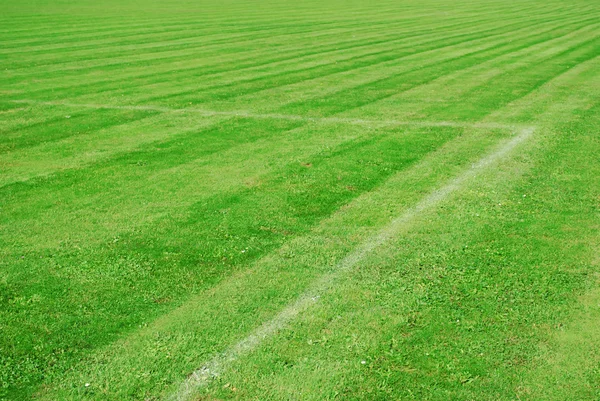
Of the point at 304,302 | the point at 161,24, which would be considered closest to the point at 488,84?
the point at 304,302

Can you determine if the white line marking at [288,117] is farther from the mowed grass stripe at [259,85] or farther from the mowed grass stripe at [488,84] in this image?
the mowed grass stripe at [259,85]

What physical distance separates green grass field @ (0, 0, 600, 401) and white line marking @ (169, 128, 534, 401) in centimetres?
3

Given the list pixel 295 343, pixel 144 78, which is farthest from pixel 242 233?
pixel 144 78

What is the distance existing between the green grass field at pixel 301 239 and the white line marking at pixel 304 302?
25mm

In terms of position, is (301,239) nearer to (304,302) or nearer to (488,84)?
(304,302)

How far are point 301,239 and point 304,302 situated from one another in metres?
1.69

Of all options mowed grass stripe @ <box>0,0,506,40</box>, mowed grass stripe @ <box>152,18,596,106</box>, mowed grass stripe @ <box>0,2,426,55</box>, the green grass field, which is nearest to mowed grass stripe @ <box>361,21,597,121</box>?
the green grass field

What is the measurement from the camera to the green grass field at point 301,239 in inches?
239

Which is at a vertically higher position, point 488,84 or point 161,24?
point 161,24

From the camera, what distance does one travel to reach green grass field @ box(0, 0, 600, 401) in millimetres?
6062

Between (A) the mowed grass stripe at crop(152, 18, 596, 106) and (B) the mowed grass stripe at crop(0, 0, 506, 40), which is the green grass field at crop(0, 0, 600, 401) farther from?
(B) the mowed grass stripe at crop(0, 0, 506, 40)

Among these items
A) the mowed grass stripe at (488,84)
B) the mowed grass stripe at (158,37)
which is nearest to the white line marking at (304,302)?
the mowed grass stripe at (488,84)

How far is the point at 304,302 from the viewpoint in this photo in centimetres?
722

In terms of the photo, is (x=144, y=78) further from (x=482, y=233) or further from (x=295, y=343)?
(x=295, y=343)
